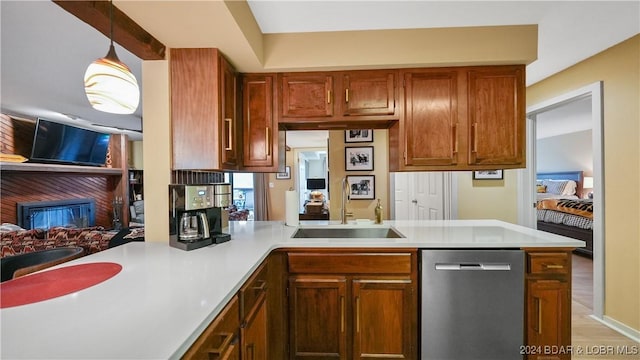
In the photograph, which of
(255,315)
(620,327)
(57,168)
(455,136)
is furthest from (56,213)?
(620,327)

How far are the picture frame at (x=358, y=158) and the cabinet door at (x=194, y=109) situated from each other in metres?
2.45

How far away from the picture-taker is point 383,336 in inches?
66.7

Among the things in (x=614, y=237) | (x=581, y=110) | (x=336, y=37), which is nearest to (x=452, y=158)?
(x=336, y=37)

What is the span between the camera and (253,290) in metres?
1.33

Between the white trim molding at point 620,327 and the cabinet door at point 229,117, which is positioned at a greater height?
the cabinet door at point 229,117

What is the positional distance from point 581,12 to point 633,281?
212 centimetres

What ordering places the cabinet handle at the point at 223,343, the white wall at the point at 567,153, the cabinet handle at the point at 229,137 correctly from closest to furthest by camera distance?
the cabinet handle at the point at 223,343, the cabinet handle at the point at 229,137, the white wall at the point at 567,153

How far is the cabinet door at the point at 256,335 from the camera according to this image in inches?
47.9

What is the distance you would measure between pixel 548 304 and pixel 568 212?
4.14 metres

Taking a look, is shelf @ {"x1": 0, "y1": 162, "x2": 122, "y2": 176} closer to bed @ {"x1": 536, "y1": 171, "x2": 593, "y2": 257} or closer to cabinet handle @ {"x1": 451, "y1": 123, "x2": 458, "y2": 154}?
cabinet handle @ {"x1": 451, "y1": 123, "x2": 458, "y2": 154}

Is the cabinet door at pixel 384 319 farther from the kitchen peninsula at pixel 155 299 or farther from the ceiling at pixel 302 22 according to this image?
the ceiling at pixel 302 22

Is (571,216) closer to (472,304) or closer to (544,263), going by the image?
(544,263)

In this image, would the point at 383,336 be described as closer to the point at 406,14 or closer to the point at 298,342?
the point at 298,342

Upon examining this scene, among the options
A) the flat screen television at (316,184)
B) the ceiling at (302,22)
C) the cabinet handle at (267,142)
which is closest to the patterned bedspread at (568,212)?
Result: the ceiling at (302,22)
